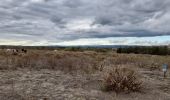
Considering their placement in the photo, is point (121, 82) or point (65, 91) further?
point (121, 82)

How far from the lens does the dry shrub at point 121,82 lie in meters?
9.15

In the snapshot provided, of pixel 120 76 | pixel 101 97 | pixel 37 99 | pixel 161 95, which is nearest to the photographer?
pixel 37 99

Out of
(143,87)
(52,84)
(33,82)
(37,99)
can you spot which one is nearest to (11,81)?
(33,82)

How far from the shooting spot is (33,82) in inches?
410

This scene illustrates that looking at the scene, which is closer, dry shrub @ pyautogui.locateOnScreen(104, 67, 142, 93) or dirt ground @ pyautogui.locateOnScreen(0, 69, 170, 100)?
dirt ground @ pyautogui.locateOnScreen(0, 69, 170, 100)

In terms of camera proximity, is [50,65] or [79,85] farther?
[50,65]

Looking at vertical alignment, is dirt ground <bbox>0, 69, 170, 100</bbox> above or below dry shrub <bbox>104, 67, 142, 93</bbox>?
below

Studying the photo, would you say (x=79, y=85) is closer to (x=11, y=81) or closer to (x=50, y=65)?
(x=11, y=81)

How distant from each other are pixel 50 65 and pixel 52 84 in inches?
263

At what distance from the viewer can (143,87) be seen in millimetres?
9875

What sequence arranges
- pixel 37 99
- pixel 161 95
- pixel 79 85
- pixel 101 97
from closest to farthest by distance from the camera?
1. pixel 37 99
2. pixel 101 97
3. pixel 161 95
4. pixel 79 85

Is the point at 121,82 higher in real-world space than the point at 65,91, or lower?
higher

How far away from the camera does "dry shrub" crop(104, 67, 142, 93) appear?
915cm

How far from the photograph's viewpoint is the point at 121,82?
9.23 meters
